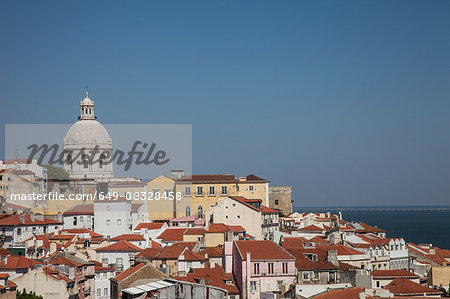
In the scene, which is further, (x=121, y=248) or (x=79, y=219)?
(x=79, y=219)

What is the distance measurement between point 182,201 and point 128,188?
6.68 metres

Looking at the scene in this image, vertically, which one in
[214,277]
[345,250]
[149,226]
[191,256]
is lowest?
[214,277]

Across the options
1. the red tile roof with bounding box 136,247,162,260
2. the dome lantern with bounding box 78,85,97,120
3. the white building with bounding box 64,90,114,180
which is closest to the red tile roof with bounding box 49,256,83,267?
the red tile roof with bounding box 136,247,162,260

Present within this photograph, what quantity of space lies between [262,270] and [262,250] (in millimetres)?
1860

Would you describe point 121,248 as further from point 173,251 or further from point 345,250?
point 345,250

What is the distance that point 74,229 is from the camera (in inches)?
2443

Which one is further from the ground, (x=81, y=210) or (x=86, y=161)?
(x=86, y=161)

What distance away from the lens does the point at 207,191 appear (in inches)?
2657

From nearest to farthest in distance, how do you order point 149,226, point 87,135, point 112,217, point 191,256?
point 191,256 < point 149,226 < point 112,217 < point 87,135

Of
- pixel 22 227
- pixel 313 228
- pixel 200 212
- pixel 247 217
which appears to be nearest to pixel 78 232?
pixel 22 227

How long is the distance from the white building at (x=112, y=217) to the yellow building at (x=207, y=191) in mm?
5361

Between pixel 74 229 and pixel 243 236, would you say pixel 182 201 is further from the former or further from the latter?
pixel 243 236

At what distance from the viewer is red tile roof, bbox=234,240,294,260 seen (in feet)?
128

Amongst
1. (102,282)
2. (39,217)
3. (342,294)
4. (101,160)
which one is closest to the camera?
(342,294)
